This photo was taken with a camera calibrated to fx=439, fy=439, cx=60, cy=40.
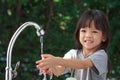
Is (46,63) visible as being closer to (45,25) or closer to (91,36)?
(91,36)

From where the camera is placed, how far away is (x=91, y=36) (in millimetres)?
2367

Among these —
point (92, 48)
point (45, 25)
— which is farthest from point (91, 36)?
point (45, 25)

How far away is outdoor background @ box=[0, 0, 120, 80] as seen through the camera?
4.09 m

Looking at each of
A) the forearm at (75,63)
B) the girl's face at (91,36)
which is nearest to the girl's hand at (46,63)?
the forearm at (75,63)

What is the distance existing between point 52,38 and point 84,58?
66.6 inches

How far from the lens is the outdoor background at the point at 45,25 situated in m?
4.09

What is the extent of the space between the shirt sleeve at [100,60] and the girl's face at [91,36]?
0.17 feet

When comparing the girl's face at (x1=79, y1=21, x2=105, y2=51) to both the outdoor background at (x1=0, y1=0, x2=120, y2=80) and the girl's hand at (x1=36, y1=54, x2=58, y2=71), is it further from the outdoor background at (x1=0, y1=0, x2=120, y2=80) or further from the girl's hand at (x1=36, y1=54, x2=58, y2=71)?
the outdoor background at (x1=0, y1=0, x2=120, y2=80)

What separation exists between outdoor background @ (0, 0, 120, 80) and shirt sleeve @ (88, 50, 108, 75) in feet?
5.50

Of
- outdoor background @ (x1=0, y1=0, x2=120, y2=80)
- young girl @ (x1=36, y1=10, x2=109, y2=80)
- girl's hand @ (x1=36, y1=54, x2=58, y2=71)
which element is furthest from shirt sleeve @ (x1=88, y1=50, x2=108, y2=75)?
outdoor background @ (x1=0, y1=0, x2=120, y2=80)

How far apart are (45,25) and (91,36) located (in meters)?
1.83

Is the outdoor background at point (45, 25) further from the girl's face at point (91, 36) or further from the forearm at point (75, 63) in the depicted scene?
the forearm at point (75, 63)

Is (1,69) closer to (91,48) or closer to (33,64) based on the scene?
(33,64)

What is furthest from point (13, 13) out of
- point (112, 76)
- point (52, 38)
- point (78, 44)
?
point (78, 44)
